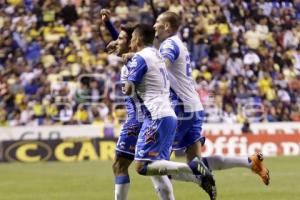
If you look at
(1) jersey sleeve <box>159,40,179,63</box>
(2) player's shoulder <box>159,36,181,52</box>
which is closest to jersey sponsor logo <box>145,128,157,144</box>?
(1) jersey sleeve <box>159,40,179,63</box>

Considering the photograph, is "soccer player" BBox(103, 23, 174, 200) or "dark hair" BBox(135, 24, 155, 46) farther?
"soccer player" BBox(103, 23, 174, 200)

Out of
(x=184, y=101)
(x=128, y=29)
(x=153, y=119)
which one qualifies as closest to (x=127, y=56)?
(x=128, y=29)

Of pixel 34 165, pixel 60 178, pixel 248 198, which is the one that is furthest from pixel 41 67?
pixel 248 198

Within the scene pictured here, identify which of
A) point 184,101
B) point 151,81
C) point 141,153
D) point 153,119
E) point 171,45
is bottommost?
point 141,153

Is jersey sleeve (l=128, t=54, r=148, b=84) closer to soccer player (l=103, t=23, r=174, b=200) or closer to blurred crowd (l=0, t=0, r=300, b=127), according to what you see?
soccer player (l=103, t=23, r=174, b=200)

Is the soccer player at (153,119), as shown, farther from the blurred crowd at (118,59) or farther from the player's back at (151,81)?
the blurred crowd at (118,59)

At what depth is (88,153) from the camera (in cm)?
2459

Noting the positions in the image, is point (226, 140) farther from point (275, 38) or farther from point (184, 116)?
point (184, 116)

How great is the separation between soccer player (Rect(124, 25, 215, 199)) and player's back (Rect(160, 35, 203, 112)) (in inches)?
38.6

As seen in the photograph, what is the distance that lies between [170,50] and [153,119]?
4.29 feet

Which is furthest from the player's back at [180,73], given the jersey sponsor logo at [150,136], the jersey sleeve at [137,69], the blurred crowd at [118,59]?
the blurred crowd at [118,59]

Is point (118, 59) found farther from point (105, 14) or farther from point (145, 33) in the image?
point (145, 33)

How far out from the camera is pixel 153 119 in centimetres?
985

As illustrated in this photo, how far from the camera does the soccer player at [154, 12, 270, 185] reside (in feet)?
35.7
